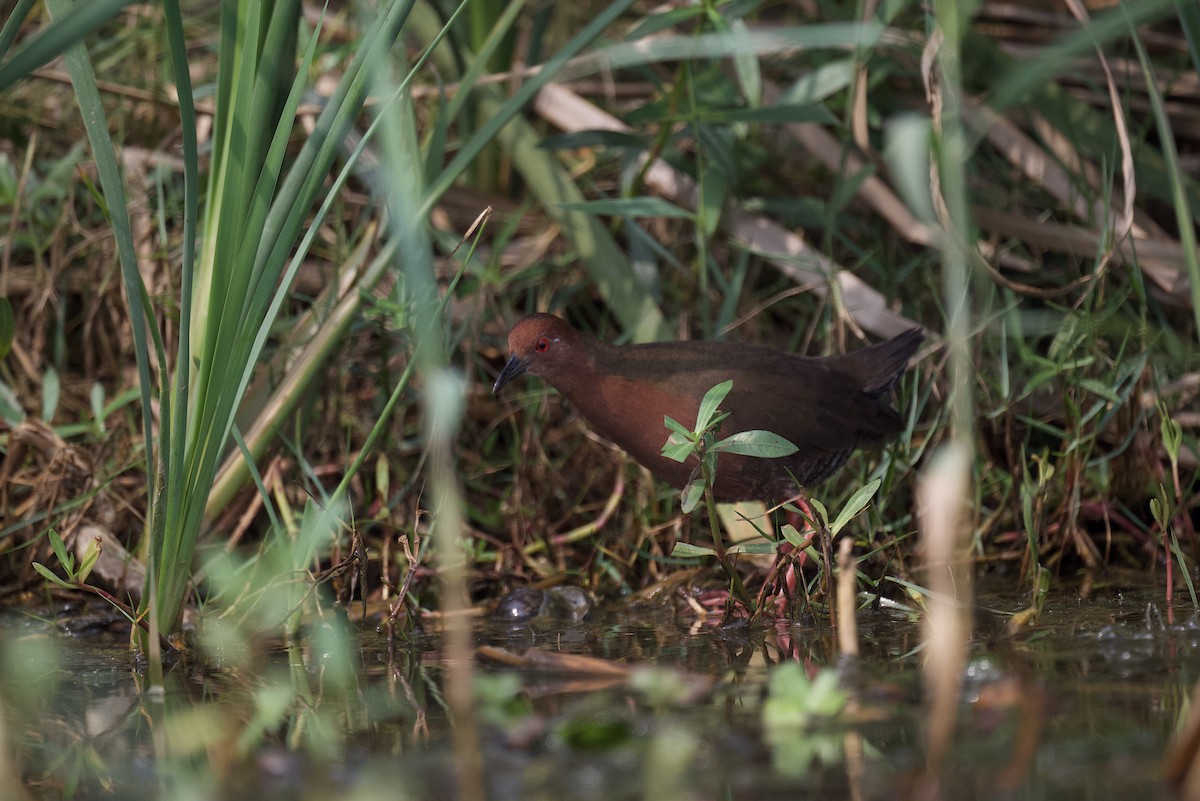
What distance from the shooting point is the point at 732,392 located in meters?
3.30

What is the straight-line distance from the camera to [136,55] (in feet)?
15.7

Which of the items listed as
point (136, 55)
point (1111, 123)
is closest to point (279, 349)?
point (136, 55)

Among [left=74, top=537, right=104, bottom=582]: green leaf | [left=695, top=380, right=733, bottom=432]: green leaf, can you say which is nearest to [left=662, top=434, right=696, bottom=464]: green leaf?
[left=695, top=380, right=733, bottom=432]: green leaf

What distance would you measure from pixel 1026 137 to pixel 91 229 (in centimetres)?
311

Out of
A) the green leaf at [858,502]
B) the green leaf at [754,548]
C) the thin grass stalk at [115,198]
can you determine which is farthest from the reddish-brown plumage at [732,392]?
the thin grass stalk at [115,198]

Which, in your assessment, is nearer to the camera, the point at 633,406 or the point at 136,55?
the point at 633,406

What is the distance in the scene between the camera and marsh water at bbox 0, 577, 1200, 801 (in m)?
1.70

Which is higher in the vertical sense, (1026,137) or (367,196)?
(1026,137)

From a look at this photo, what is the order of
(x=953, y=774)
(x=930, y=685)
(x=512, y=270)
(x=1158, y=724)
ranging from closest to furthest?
(x=953, y=774) < (x=1158, y=724) < (x=930, y=685) < (x=512, y=270)

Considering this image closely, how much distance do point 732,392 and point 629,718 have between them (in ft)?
4.69

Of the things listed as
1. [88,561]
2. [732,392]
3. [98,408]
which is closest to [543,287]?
[732,392]

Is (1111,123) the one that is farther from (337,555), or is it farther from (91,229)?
(91,229)

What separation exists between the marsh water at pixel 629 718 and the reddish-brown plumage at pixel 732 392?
0.63m

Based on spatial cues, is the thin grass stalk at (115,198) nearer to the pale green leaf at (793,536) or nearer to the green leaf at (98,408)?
the green leaf at (98,408)
